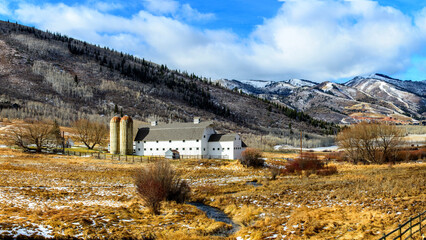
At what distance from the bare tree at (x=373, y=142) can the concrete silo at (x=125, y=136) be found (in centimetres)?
4490

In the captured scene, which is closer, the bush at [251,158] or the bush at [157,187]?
the bush at [157,187]

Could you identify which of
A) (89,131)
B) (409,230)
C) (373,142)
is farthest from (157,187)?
(89,131)

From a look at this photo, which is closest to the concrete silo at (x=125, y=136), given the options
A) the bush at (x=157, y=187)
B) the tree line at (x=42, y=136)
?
the tree line at (x=42, y=136)

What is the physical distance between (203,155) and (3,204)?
4898 cm

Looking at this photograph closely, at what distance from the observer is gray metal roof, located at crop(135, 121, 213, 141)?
68500 millimetres

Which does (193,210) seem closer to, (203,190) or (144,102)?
(203,190)

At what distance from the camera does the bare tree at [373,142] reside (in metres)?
55.0

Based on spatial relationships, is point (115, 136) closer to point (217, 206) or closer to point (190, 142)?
point (190, 142)

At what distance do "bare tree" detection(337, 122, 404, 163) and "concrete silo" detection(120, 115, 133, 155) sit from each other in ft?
147

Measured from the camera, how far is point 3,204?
19125mm

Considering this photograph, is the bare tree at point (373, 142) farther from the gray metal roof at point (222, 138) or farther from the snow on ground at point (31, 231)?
the snow on ground at point (31, 231)

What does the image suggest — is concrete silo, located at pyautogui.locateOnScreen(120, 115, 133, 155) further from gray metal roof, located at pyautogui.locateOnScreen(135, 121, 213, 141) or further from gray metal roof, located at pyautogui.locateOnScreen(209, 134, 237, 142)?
gray metal roof, located at pyautogui.locateOnScreen(209, 134, 237, 142)

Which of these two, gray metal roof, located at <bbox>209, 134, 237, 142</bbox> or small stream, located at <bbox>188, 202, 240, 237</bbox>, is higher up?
gray metal roof, located at <bbox>209, 134, 237, 142</bbox>

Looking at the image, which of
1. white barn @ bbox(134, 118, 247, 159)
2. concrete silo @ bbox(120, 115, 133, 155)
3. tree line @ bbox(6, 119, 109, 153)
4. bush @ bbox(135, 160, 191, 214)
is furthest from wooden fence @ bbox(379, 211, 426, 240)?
tree line @ bbox(6, 119, 109, 153)
